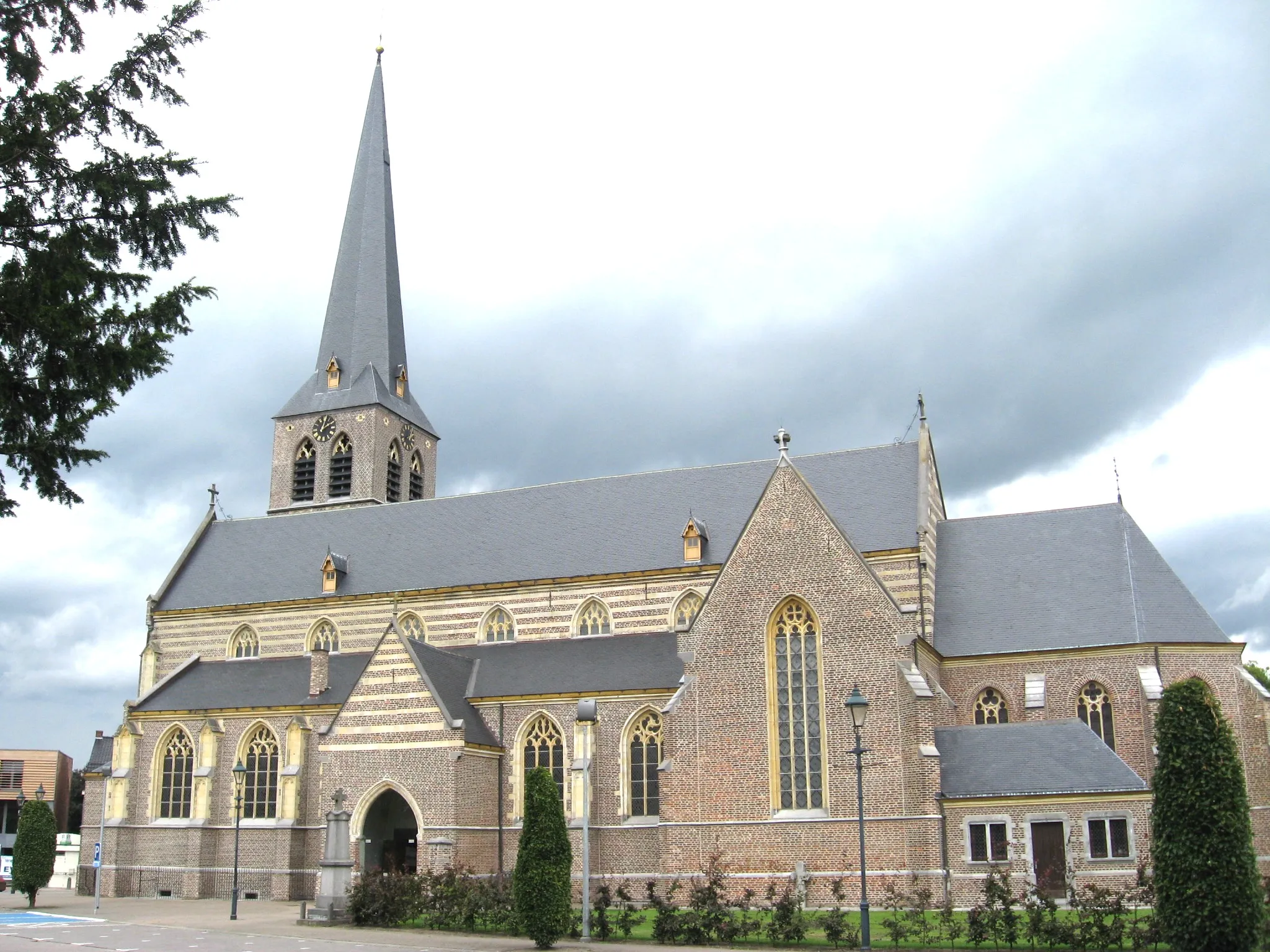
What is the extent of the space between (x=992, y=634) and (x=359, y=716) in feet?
64.4

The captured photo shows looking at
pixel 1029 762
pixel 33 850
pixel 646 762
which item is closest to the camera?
pixel 1029 762

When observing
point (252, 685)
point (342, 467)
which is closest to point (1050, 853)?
point (252, 685)

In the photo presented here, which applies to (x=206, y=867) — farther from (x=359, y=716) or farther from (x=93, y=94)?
(x=93, y=94)

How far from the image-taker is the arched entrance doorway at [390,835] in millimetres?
36438

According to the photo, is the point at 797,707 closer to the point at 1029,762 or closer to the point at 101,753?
the point at 1029,762

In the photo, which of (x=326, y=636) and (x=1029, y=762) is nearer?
(x=1029, y=762)

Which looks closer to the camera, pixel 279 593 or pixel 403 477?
pixel 279 593

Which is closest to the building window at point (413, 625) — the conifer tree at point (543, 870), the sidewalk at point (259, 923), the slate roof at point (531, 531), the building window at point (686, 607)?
the slate roof at point (531, 531)

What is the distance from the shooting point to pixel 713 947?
23.7 m

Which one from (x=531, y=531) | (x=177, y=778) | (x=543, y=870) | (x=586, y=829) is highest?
(x=531, y=531)

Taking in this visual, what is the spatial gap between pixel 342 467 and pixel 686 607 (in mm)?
22019

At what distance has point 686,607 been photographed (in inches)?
1590

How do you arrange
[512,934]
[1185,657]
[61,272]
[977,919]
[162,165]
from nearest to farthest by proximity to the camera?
[61,272] < [162,165] < [977,919] < [512,934] < [1185,657]

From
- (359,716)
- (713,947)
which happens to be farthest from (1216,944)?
(359,716)
